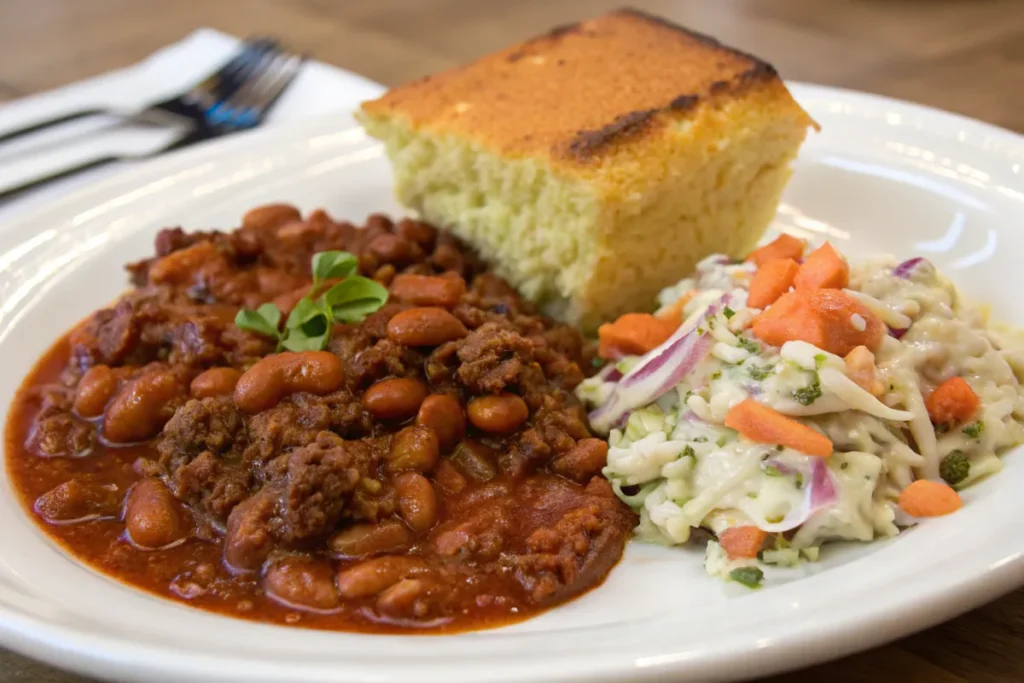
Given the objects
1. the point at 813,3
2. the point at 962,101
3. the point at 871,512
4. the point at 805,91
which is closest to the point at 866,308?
the point at 871,512

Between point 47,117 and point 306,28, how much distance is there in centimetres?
270

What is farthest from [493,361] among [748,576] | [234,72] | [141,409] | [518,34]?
[518,34]

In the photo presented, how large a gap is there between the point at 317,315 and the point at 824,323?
1.83 m

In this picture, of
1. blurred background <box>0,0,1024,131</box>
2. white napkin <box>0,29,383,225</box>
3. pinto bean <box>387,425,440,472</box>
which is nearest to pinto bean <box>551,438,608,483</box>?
pinto bean <box>387,425,440,472</box>

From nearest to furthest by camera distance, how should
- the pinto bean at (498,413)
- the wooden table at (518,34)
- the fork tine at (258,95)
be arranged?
1. the pinto bean at (498,413)
2. the fork tine at (258,95)
3. the wooden table at (518,34)

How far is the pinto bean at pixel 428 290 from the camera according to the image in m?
3.58

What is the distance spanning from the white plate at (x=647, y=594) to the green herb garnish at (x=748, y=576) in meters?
0.04

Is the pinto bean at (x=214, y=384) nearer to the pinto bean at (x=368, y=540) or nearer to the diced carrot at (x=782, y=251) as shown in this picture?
the pinto bean at (x=368, y=540)

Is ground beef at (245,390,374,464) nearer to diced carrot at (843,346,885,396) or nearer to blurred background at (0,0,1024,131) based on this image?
diced carrot at (843,346,885,396)

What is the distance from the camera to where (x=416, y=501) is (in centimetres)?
288

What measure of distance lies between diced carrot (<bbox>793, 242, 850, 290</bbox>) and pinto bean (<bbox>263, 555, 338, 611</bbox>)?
1881 millimetres

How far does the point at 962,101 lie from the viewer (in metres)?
5.98

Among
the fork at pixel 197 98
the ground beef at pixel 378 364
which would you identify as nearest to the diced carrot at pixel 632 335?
the ground beef at pixel 378 364

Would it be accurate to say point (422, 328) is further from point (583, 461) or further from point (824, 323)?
point (824, 323)
